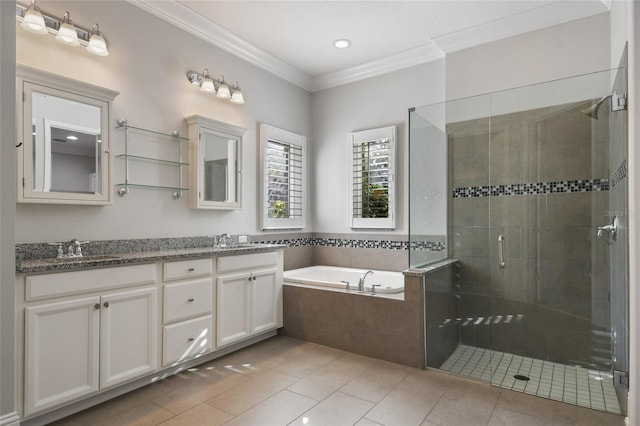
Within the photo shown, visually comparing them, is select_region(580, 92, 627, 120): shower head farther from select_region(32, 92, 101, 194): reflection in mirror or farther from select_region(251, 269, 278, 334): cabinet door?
select_region(32, 92, 101, 194): reflection in mirror

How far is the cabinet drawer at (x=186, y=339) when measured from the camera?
2.58m

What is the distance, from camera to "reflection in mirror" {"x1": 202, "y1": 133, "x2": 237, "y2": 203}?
3350mm

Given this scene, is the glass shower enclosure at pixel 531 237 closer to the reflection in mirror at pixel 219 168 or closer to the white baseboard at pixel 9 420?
the reflection in mirror at pixel 219 168

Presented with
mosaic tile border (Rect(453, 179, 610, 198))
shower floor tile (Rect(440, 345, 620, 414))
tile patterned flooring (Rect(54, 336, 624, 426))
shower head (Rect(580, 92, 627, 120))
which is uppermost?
shower head (Rect(580, 92, 627, 120))

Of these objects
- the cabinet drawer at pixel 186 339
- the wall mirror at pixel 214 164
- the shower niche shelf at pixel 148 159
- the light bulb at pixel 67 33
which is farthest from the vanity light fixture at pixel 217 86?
the cabinet drawer at pixel 186 339

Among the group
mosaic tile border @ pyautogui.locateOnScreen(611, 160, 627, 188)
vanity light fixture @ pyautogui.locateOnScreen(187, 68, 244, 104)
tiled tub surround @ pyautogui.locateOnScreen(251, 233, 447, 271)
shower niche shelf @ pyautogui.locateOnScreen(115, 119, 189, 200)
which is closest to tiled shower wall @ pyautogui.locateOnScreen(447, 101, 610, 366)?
mosaic tile border @ pyautogui.locateOnScreen(611, 160, 627, 188)

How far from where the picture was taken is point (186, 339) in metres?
2.71

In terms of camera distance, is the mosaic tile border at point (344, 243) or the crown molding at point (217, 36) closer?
the crown molding at point (217, 36)

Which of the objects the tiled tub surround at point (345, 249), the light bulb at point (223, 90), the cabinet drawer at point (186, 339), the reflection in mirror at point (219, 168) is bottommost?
the cabinet drawer at point (186, 339)

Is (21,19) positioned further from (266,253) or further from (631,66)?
(631,66)

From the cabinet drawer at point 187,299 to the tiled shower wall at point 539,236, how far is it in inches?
80.3

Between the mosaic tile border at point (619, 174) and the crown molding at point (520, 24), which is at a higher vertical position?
the crown molding at point (520, 24)

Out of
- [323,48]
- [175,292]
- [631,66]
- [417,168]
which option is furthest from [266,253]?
[631,66]

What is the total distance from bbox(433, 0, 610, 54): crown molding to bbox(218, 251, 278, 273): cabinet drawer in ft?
8.81
